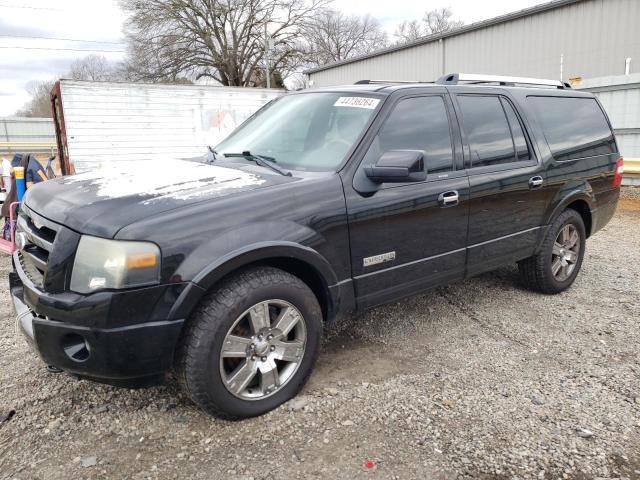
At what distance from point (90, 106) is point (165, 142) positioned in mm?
1772

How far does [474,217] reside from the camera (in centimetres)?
380

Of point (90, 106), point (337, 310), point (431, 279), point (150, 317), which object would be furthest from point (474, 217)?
point (90, 106)

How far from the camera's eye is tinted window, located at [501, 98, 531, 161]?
4.19 meters

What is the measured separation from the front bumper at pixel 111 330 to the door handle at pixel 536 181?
9.69 feet

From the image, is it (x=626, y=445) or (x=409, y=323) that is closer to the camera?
(x=626, y=445)

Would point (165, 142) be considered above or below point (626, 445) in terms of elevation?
above

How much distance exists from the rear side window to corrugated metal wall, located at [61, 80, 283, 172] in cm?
802

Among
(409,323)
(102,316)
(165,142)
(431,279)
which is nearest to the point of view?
(102,316)

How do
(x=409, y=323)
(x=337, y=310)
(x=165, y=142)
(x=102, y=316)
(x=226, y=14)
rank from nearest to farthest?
1. (x=102, y=316)
2. (x=337, y=310)
3. (x=409, y=323)
4. (x=165, y=142)
5. (x=226, y=14)

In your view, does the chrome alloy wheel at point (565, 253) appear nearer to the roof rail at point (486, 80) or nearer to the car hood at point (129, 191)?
the roof rail at point (486, 80)

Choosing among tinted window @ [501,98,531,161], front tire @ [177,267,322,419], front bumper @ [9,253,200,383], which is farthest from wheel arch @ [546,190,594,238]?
front bumper @ [9,253,200,383]

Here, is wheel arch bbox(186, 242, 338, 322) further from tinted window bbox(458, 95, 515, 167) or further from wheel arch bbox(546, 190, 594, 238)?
wheel arch bbox(546, 190, 594, 238)

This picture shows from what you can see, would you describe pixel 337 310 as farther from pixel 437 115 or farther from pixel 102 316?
pixel 437 115

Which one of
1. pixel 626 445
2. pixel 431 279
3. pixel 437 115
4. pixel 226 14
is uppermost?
pixel 226 14
